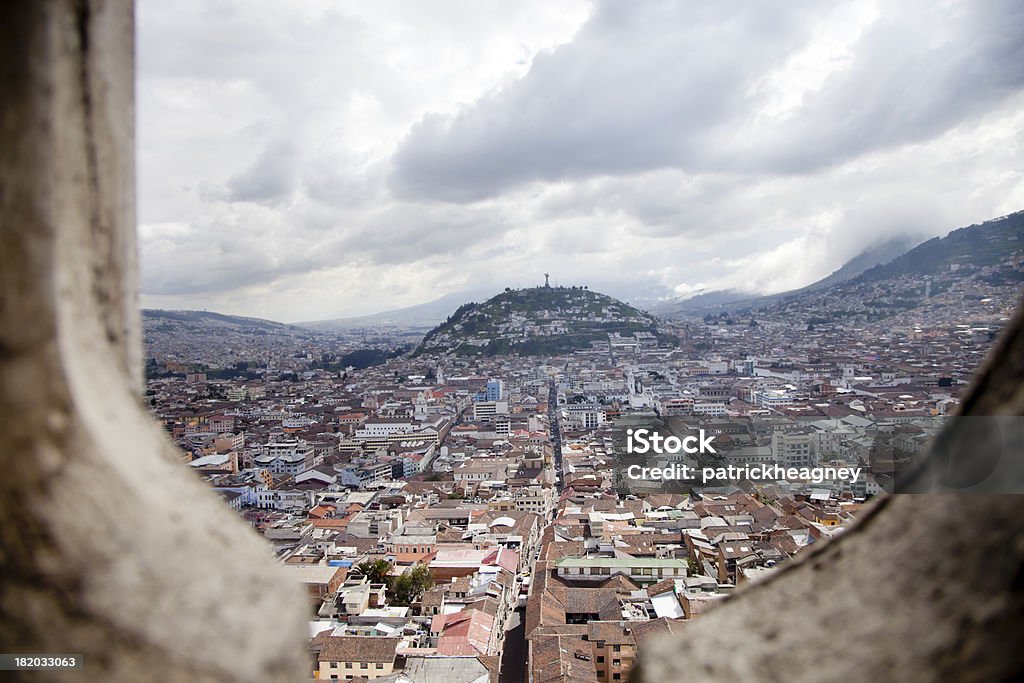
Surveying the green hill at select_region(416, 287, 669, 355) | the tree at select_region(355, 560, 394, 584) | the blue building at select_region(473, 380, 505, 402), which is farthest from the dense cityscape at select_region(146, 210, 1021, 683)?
the green hill at select_region(416, 287, 669, 355)

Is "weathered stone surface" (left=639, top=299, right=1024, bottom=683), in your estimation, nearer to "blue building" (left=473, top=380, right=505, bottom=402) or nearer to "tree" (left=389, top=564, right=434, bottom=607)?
→ "tree" (left=389, top=564, right=434, bottom=607)

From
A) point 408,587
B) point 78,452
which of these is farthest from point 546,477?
point 78,452

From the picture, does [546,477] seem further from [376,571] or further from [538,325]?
[538,325]

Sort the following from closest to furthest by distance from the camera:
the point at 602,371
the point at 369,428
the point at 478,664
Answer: the point at 478,664 < the point at 369,428 < the point at 602,371

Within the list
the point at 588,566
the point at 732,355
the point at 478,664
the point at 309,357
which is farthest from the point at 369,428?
the point at 309,357

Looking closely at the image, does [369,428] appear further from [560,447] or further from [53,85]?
[53,85]
